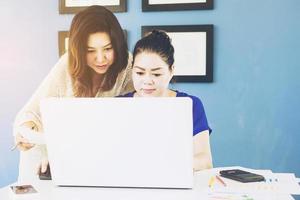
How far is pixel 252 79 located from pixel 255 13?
384 millimetres

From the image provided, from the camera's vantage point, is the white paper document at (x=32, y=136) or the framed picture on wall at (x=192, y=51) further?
the framed picture on wall at (x=192, y=51)

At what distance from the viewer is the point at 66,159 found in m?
1.38

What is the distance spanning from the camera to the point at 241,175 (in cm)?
156

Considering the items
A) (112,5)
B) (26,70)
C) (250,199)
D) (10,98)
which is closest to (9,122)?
(10,98)

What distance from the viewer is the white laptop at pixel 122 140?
4.25 feet

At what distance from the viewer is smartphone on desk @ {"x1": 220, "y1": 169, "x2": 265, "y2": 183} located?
4.98 feet

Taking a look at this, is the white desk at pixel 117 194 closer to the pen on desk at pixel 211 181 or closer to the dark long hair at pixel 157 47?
the pen on desk at pixel 211 181

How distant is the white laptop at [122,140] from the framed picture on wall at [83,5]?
1.62 m

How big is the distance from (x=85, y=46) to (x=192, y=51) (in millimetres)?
884

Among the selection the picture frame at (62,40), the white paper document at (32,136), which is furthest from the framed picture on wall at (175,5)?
the white paper document at (32,136)

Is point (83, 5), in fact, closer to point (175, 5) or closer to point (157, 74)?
point (175, 5)

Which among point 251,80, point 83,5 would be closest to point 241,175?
point 251,80

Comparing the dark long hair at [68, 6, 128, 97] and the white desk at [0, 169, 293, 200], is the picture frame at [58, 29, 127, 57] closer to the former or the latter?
the dark long hair at [68, 6, 128, 97]

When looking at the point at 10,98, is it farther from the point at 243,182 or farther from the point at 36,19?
the point at 243,182
